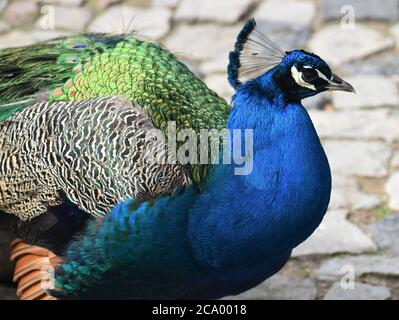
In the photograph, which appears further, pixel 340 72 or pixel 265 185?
pixel 340 72

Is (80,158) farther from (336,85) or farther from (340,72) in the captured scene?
(340,72)

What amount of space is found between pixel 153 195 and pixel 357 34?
277 centimetres

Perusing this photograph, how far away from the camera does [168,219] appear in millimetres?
2980

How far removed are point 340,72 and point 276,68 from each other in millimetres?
2177

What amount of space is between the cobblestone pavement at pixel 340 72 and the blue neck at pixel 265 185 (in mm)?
729

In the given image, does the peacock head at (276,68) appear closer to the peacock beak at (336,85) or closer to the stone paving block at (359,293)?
the peacock beak at (336,85)

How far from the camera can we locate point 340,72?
5.09m

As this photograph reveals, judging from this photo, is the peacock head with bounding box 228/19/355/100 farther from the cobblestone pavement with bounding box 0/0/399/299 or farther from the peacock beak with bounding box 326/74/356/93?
the cobblestone pavement with bounding box 0/0/399/299

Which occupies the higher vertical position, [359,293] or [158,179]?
[158,179]

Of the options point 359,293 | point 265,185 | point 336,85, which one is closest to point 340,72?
point 359,293

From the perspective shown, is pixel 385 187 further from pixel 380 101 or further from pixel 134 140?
pixel 134 140

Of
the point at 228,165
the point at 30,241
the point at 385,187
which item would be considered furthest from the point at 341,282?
the point at 30,241

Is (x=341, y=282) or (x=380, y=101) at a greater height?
(x=380, y=101)

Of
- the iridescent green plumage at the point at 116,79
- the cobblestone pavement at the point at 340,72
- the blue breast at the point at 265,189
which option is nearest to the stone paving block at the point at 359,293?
the cobblestone pavement at the point at 340,72
